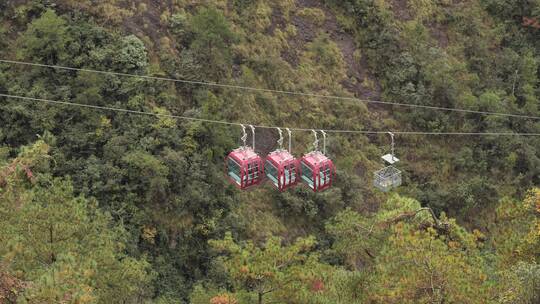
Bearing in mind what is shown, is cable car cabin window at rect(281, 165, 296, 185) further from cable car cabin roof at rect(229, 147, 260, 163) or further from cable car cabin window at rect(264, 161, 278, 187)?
cable car cabin roof at rect(229, 147, 260, 163)

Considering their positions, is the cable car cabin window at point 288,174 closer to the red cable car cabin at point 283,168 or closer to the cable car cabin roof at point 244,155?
the red cable car cabin at point 283,168

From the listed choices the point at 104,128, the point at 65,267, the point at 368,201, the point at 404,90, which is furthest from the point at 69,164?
the point at 404,90

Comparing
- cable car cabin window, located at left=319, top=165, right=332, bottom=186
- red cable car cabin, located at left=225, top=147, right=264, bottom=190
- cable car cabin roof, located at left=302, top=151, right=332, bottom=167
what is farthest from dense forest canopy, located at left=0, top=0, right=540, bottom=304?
red cable car cabin, located at left=225, top=147, right=264, bottom=190

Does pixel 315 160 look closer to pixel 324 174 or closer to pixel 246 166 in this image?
pixel 324 174

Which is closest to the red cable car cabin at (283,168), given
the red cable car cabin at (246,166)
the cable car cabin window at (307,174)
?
the cable car cabin window at (307,174)

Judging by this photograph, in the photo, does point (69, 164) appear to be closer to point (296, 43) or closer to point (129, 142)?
point (129, 142)

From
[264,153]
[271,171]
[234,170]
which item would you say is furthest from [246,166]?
[264,153]
